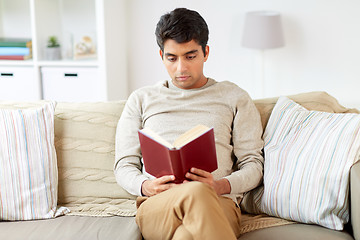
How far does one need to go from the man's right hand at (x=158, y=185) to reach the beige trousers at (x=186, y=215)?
0.15 ft

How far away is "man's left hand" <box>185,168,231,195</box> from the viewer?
1800 millimetres

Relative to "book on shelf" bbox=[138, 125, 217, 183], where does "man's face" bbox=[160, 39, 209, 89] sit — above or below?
above

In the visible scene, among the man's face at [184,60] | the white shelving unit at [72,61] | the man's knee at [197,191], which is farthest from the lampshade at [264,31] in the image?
the man's knee at [197,191]

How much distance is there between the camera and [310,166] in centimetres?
189

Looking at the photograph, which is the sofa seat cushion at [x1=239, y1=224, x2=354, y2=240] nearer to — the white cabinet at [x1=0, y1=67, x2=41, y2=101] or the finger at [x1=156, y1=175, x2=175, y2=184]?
the finger at [x1=156, y1=175, x2=175, y2=184]

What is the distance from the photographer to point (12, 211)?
6.50ft

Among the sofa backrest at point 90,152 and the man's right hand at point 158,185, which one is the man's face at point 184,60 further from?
the man's right hand at point 158,185

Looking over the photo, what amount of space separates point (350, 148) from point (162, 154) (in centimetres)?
66

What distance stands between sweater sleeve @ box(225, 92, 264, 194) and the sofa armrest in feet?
1.21

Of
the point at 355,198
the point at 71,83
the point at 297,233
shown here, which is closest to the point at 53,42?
the point at 71,83

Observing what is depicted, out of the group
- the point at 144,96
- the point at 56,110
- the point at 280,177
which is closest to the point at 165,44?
the point at 144,96

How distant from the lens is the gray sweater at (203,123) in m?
2.03

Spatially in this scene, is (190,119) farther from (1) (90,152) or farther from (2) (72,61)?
(2) (72,61)

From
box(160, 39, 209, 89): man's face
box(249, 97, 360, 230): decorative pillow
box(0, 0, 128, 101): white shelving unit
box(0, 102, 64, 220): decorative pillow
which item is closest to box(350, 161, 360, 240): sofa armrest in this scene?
box(249, 97, 360, 230): decorative pillow
